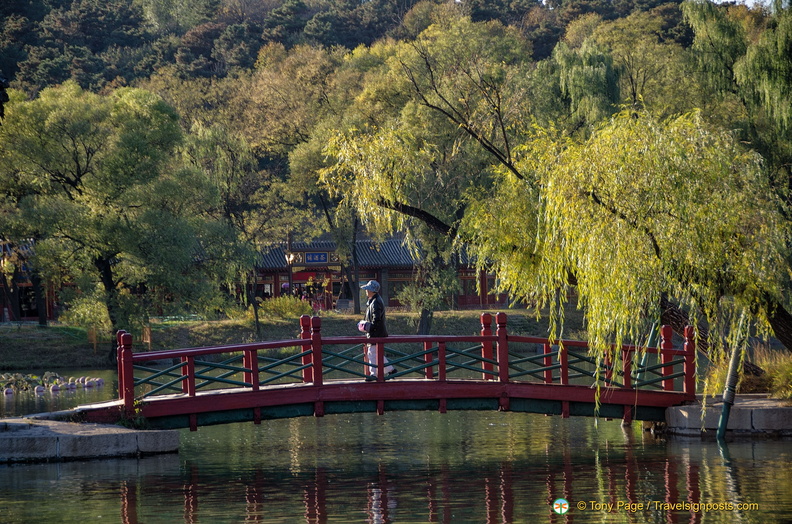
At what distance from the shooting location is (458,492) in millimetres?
14516

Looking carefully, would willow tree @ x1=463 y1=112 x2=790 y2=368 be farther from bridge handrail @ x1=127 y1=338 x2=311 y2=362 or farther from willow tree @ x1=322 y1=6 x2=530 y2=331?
bridge handrail @ x1=127 y1=338 x2=311 y2=362

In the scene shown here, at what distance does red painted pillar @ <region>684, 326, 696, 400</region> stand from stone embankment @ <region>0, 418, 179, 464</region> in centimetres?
951

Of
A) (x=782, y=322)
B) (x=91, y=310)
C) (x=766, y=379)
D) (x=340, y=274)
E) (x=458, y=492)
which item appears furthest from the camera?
(x=340, y=274)

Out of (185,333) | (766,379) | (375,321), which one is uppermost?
(375,321)

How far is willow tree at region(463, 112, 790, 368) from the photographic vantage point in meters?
14.9

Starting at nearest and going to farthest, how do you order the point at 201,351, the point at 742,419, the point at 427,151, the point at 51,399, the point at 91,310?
the point at 201,351 → the point at 742,419 → the point at 427,151 → the point at 51,399 → the point at 91,310

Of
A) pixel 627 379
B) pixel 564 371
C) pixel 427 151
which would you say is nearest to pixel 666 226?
pixel 564 371

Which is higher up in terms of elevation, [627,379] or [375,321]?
[375,321]

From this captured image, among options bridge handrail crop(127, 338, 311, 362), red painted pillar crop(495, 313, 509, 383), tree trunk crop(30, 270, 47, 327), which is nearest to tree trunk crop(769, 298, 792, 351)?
red painted pillar crop(495, 313, 509, 383)

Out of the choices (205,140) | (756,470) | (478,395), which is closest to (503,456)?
(478,395)

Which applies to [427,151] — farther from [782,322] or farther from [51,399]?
[51,399]

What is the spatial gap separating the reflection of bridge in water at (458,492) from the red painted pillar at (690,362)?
93.6 inches

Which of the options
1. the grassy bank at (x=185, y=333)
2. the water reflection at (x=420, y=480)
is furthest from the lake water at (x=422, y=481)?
the grassy bank at (x=185, y=333)

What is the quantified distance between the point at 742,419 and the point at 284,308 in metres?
29.3
